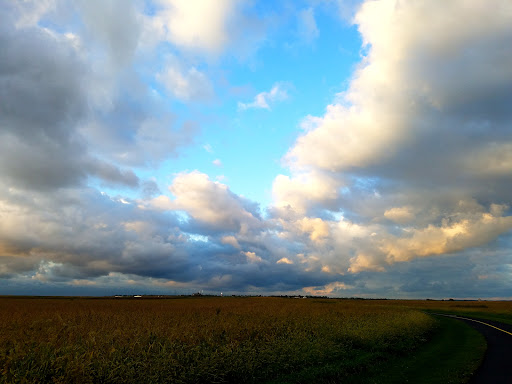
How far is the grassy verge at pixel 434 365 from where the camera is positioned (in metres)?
16.1

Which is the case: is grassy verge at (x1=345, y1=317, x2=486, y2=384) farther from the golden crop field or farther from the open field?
the golden crop field

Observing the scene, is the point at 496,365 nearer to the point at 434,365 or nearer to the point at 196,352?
the point at 434,365

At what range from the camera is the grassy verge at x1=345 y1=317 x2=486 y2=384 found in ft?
52.7

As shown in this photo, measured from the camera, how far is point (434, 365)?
19219 mm

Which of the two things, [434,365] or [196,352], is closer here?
[196,352]

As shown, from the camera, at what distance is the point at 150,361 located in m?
13.7

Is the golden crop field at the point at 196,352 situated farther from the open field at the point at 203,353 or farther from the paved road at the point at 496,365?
the paved road at the point at 496,365

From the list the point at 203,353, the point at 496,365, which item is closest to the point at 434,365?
the point at 496,365

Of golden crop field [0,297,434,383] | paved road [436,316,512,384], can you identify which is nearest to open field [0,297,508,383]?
golden crop field [0,297,434,383]

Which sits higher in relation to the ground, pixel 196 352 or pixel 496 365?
pixel 196 352

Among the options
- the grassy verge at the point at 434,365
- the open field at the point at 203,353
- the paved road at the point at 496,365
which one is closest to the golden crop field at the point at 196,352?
the open field at the point at 203,353

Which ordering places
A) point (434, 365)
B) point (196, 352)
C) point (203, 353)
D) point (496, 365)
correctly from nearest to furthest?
point (203, 353)
point (196, 352)
point (496, 365)
point (434, 365)

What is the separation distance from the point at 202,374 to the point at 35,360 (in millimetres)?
6444

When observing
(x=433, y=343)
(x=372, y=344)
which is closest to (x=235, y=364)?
(x=372, y=344)
